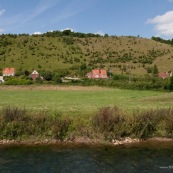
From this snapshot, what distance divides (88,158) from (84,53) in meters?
130

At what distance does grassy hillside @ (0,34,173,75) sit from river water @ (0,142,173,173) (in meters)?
95.0

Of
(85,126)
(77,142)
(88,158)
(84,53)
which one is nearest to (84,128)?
(85,126)

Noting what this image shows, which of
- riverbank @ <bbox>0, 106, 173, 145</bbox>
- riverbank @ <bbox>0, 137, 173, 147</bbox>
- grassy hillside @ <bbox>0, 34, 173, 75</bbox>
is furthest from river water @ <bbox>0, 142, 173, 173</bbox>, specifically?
grassy hillside @ <bbox>0, 34, 173, 75</bbox>

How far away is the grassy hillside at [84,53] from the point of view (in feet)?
431

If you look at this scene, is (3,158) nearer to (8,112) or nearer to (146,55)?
(8,112)

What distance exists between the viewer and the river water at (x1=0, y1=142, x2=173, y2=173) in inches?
759

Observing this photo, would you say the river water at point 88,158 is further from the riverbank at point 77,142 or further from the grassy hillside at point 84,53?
the grassy hillside at point 84,53

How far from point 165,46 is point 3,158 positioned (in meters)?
149

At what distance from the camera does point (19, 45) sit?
490 feet

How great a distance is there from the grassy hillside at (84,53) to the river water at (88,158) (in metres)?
95.0

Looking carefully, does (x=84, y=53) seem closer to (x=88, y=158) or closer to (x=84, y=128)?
(x=84, y=128)

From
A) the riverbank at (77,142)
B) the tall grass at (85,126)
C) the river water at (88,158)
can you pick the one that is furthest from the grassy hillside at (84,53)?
the river water at (88,158)

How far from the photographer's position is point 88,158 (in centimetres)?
2156

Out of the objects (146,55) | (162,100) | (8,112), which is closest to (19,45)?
(146,55)
